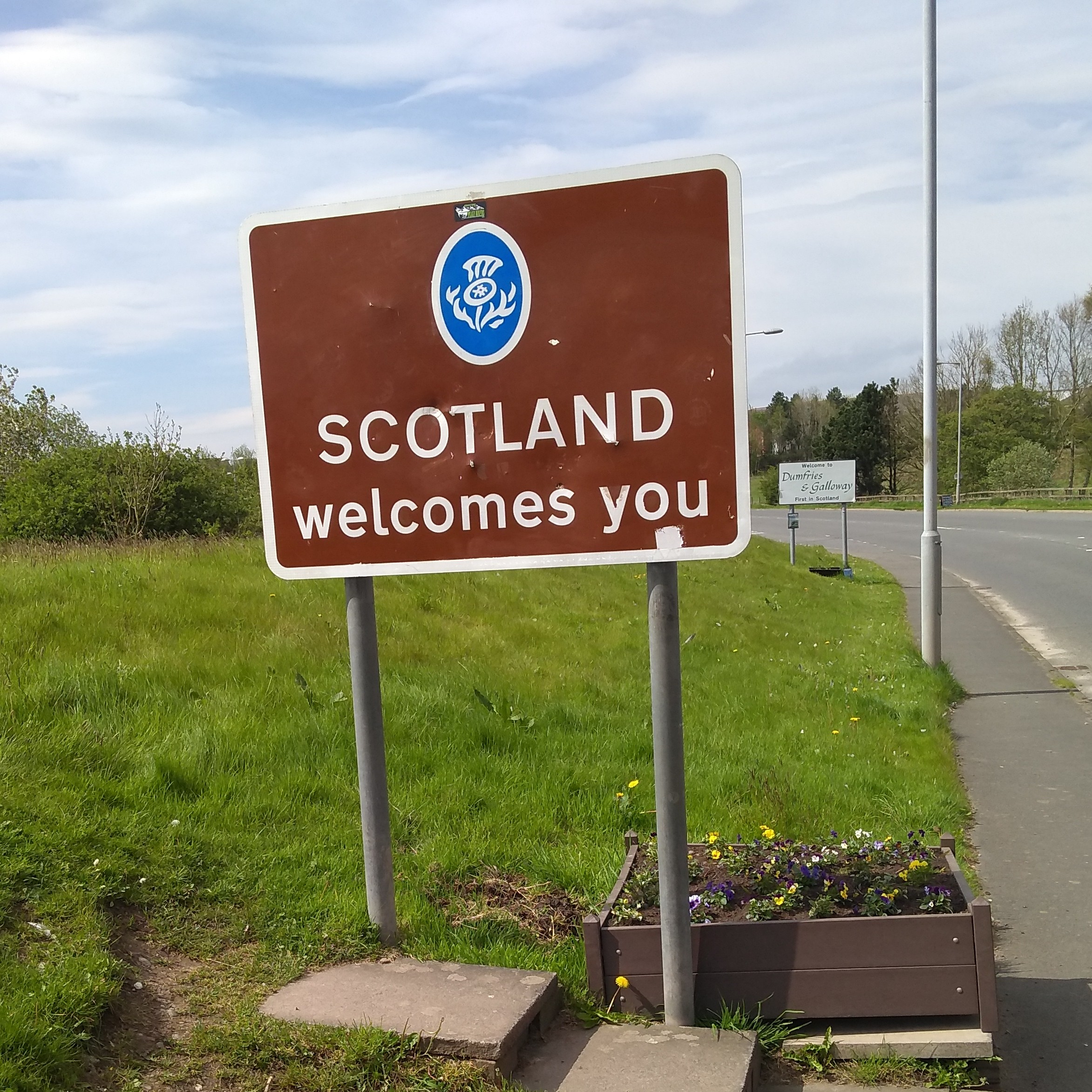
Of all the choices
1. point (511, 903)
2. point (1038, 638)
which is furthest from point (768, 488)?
point (511, 903)

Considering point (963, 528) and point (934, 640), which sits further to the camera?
point (963, 528)

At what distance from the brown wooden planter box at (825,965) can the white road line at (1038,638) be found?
277 inches

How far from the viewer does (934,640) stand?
9.78 m

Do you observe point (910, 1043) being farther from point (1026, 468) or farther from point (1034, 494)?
point (1026, 468)

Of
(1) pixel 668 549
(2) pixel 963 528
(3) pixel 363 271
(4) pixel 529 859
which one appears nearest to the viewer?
(1) pixel 668 549

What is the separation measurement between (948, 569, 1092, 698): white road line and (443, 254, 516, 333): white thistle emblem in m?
8.08

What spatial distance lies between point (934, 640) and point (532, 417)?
7842mm

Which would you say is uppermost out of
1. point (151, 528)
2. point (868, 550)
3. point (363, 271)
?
point (363, 271)

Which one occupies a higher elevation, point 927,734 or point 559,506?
point 559,506

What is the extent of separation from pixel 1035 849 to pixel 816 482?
1993cm

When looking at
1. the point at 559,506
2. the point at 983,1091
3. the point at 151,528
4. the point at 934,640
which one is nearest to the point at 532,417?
the point at 559,506

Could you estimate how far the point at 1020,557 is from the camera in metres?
23.2

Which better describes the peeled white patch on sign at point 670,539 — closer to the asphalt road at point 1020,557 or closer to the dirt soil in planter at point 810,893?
the dirt soil in planter at point 810,893

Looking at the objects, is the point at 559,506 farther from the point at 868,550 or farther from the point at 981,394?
the point at 981,394
